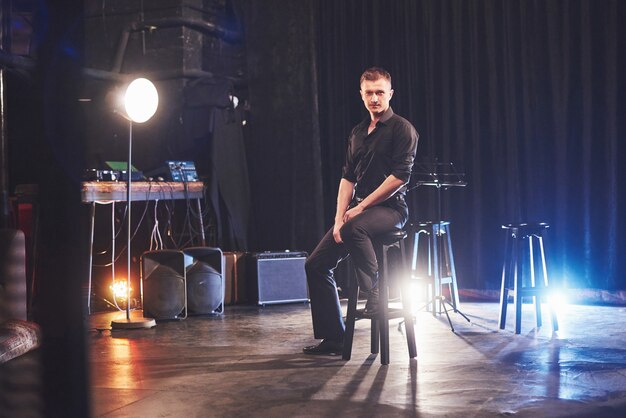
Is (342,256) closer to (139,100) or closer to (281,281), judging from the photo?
(139,100)

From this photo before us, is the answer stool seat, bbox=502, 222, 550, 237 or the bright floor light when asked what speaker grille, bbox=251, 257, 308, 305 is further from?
stool seat, bbox=502, 222, 550, 237

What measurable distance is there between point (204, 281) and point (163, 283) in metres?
0.38

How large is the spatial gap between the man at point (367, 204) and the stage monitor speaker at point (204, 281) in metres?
1.87

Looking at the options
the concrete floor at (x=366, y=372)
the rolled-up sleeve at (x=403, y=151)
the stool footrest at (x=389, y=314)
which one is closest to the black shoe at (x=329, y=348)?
the concrete floor at (x=366, y=372)

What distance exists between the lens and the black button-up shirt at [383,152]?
420 centimetres

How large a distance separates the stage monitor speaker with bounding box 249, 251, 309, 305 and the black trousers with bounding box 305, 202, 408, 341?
2.26 metres

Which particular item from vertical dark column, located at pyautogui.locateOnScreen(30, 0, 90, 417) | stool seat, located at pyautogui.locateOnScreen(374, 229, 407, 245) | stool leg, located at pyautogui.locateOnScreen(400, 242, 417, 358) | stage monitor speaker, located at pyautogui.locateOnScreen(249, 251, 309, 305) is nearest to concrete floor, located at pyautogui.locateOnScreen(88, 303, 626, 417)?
stool leg, located at pyautogui.locateOnScreen(400, 242, 417, 358)

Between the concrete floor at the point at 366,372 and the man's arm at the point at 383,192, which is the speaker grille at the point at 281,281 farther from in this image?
the man's arm at the point at 383,192

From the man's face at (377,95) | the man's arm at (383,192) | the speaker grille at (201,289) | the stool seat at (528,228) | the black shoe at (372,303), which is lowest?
the speaker grille at (201,289)

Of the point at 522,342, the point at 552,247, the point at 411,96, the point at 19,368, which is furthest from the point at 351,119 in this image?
the point at 19,368

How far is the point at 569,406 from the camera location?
3.09 metres

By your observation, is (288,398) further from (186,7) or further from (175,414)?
(186,7)

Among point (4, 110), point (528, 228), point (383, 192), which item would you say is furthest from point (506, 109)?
point (4, 110)

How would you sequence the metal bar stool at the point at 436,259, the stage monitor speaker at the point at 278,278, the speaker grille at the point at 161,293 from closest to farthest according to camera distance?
the metal bar stool at the point at 436,259 → the speaker grille at the point at 161,293 → the stage monitor speaker at the point at 278,278
